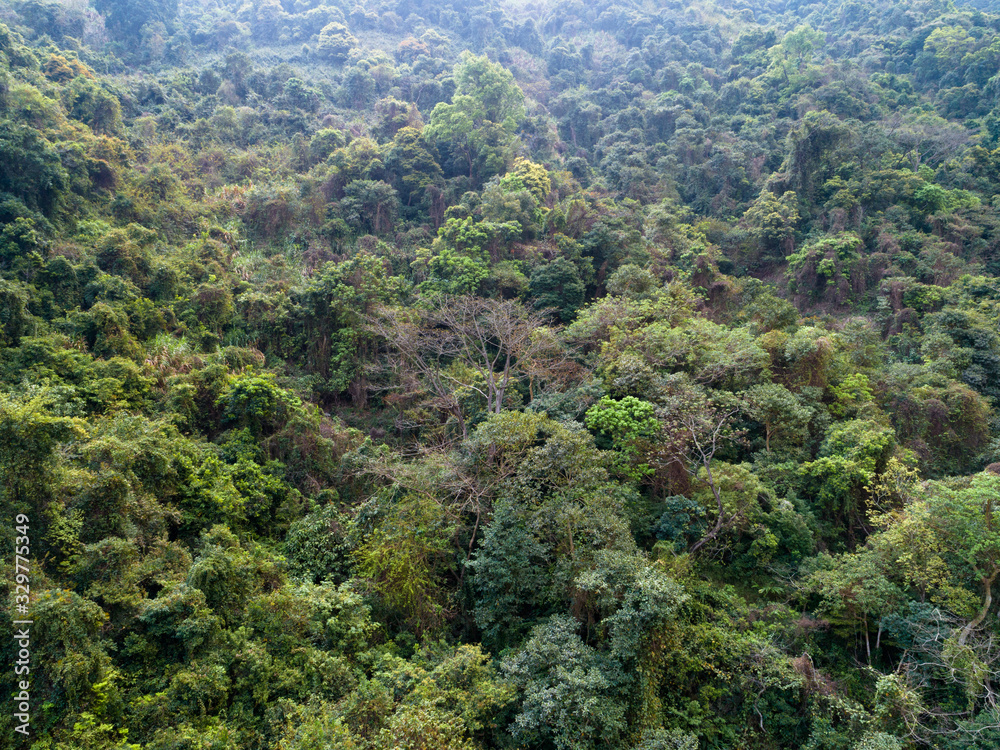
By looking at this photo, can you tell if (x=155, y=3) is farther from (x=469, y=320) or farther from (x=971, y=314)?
(x=971, y=314)

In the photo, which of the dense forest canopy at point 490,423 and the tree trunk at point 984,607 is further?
the tree trunk at point 984,607

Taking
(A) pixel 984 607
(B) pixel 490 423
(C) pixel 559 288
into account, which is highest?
(C) pixel 559 288

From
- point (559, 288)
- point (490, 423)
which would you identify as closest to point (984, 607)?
point (490, 423)

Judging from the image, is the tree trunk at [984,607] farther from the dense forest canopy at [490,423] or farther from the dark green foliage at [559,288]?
the dark green foliage at [559,288]

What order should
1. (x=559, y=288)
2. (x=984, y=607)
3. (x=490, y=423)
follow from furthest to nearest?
(x=559, y=288)
(x=490, y=423)
(x=984, y=607)

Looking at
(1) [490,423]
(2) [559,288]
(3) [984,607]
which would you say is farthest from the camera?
(2) [559,288]

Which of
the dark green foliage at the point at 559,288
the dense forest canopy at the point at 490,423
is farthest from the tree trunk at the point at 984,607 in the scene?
the dark green foliage at the point at 559,288

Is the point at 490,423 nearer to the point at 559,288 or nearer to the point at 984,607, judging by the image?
the point at 984,607

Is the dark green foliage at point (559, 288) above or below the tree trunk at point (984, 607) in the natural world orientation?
above
